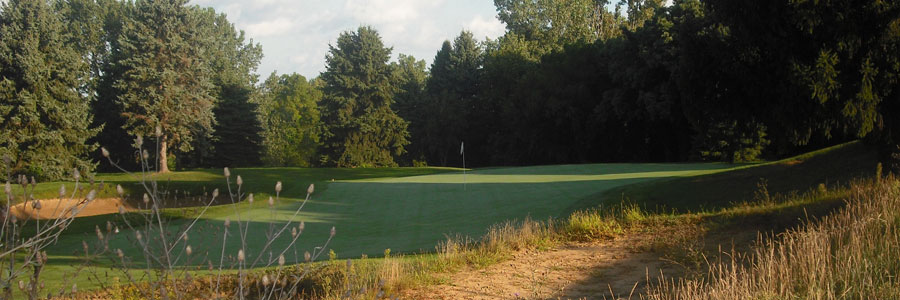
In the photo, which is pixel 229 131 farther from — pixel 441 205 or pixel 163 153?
pixel 441 205

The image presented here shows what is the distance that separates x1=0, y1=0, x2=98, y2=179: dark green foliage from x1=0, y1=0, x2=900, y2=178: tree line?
0.09 meters

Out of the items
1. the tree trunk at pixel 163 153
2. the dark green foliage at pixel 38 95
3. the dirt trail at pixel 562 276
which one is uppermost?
the dark green foliage at pixel 38 95

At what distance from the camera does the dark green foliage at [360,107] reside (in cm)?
5212

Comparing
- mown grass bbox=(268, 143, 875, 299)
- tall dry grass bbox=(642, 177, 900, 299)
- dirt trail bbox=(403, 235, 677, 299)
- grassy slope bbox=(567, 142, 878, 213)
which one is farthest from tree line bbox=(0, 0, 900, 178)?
tall dry grass bbox=(642, 177, 900, 299)

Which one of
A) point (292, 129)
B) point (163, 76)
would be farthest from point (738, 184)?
point (292, 129)

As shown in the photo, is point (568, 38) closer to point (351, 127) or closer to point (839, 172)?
point (351, 127)

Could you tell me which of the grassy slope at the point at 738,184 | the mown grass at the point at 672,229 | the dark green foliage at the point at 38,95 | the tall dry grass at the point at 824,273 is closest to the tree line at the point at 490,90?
the dark green foliage at the point at 38,95

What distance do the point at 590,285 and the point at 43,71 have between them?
32375 mm

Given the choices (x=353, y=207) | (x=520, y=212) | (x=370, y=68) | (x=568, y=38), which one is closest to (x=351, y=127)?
(x=370, y=68)

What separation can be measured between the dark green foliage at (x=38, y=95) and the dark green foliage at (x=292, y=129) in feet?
83.8

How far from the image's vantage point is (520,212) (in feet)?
44.9

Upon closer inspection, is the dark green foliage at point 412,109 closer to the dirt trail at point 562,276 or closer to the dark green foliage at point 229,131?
the dark green foliage at point 229,131

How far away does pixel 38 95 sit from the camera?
31.2m

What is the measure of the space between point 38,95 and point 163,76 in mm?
6876
